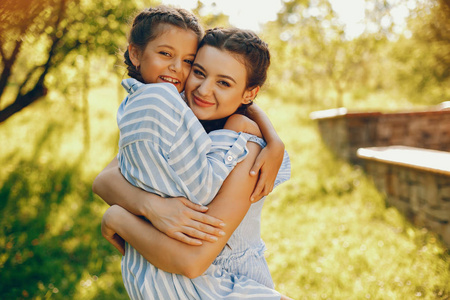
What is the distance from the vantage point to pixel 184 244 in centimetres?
133

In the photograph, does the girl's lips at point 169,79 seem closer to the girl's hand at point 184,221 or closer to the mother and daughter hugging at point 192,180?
the mother and daughter hugging at point 192,180

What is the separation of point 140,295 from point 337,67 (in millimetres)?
13534

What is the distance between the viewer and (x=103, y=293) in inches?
138

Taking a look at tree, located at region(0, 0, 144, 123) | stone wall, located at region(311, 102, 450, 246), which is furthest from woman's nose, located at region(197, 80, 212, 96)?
stone wall, located at region(311, 102, 450, 246)

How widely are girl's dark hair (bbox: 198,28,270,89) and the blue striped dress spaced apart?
41 centimetres

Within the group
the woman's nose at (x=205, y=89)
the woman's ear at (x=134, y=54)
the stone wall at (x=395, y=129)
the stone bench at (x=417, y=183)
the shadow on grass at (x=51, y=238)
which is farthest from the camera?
the stone wall at (x=395, y=129)

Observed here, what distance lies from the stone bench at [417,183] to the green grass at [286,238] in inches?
5.2

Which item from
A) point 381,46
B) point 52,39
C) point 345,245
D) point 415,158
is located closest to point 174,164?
point 345,245

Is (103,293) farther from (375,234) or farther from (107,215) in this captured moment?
(375,234)

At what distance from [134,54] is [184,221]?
99cm

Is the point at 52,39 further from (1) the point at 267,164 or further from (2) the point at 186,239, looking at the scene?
(2) the point at 186,239

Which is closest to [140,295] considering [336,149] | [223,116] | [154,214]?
[154,214]

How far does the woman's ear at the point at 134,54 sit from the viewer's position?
1883 millimetres

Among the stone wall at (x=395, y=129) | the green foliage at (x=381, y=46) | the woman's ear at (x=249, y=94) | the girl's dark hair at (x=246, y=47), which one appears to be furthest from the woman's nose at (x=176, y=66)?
the green foliage at (x=381, y=46)
